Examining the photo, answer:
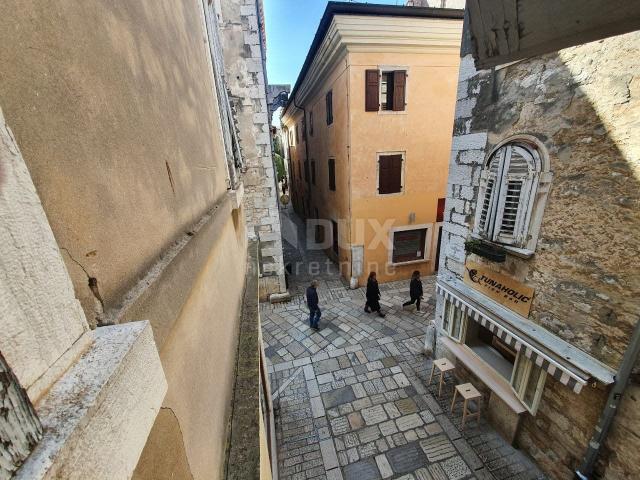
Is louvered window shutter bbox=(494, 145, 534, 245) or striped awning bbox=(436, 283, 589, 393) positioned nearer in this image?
striped awning bbox=(436, 283, 589, 393)

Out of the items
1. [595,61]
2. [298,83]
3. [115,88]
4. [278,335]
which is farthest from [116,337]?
[298,83]

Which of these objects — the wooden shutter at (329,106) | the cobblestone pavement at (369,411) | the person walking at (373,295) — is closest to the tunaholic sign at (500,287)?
the cobblestone pavement at (369,411)

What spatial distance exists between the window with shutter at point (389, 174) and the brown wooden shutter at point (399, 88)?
1465 mm

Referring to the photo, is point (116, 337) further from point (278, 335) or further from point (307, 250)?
point (307, 250)

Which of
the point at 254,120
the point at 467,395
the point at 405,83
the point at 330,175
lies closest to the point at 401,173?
the point at 405,83

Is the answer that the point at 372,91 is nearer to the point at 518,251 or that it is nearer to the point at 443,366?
the point at 518,251

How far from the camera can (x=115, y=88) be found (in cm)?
96

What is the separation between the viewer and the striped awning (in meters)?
3.30

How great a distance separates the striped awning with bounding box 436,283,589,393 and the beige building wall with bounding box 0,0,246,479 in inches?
152

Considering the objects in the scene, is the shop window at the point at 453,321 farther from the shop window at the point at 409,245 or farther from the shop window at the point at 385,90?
the shop window at the point at 385,90

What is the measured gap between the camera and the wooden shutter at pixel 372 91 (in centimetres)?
824

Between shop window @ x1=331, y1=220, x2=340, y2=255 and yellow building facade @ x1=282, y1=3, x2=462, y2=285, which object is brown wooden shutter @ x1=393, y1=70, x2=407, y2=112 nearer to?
yellow building facade @ x1=282, y1=3, x2=462, y2=285

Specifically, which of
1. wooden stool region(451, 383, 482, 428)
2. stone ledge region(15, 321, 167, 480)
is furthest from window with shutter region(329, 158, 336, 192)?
stone ledge region(15, 321, 167, 480)

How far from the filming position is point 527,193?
369 centimetres
